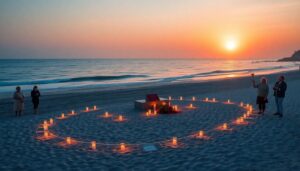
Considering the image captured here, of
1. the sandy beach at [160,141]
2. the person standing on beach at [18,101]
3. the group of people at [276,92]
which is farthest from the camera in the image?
the person standing on beach at [18,101]

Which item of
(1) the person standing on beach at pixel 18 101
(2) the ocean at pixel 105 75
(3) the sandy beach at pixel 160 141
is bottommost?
(3) the sandy beach at pixel 160 141

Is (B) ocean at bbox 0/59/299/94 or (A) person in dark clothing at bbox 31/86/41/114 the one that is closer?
(A) person in dark clothing at bbox 31/86/41/114

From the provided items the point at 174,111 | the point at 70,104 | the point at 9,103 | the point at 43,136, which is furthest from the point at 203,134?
the point at 9,103

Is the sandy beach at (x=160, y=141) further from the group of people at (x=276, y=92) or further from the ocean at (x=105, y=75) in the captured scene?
the ocean at (x=105, y=75)

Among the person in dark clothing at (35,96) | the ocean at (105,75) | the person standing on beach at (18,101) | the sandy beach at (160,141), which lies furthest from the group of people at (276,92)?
the ocean at (105,75)

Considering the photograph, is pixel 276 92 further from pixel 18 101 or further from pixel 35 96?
pixel 18 101

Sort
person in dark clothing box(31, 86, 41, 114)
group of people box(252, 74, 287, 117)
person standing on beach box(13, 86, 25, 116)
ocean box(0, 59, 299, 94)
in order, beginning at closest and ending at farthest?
group of people box(252, 74, 287, 117), person standing on beach box(13, 86, 25, 116), person in dark clothing box(31, 86, 41, 114), ocean box(0, 59, 299, 94)

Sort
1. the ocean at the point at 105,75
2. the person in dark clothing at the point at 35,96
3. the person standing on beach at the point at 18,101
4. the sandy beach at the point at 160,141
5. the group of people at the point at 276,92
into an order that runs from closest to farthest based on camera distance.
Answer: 1. the sandy beach at the point at 160,141
2. the group of people at the point at 276,92
3. the person standing on beach at the point at 18,101
4. the person in dark clothing at the point at 35,96
5. the ocean at the point at 105,75

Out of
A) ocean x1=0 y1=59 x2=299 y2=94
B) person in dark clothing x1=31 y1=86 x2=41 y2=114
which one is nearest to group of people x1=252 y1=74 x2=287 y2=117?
person in dark clothing x1=31 y1=86 x2=41 y2=114

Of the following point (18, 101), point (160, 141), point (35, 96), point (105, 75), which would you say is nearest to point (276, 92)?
point (160, 141)

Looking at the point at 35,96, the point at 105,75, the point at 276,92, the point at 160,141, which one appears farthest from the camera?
the point at 105,75

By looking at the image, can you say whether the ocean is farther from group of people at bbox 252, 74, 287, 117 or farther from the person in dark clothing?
group of people at bbox 252, 74, 287, 117

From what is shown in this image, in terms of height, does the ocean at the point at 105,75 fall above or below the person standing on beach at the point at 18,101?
above

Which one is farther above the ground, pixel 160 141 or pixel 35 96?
pixel 35 96
